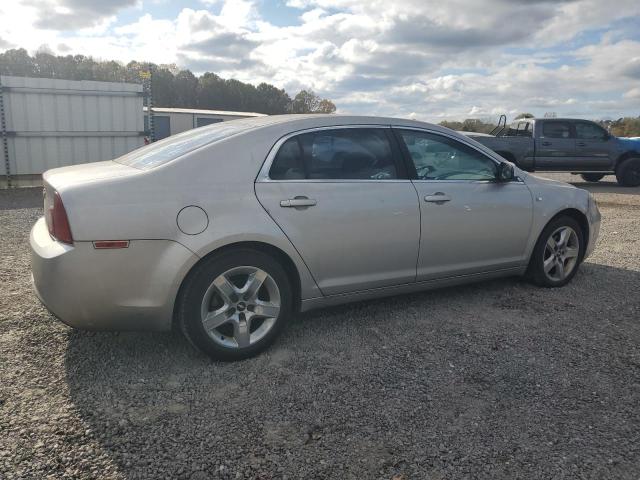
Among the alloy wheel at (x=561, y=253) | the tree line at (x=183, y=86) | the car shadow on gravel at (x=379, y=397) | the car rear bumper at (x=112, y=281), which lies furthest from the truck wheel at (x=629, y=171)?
the tree line at (x=183, y=86)

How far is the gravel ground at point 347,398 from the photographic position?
93.0 inches

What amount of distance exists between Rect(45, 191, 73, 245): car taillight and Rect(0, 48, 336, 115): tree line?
169ft

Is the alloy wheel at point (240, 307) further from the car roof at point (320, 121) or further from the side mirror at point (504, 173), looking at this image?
the side mirror at point (504, 173)

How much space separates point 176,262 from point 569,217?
142 inches

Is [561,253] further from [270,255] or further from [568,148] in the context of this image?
[568,148]

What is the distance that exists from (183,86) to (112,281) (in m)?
61.2

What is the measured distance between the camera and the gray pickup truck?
1330cm

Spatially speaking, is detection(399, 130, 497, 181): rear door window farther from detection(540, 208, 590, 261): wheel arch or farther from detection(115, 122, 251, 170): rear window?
detection(115, 122, 251, 170): rear window

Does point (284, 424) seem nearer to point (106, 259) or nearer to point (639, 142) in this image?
point (106, 259)

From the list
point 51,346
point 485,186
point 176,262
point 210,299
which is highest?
point 485,186

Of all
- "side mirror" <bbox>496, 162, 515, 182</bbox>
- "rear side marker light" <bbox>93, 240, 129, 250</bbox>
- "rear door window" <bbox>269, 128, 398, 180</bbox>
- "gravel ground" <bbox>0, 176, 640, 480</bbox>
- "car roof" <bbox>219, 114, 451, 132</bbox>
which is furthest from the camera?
"side mirror" <bbox>496, 162, 515, 182</bbox>

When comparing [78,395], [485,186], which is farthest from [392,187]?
[78,395]

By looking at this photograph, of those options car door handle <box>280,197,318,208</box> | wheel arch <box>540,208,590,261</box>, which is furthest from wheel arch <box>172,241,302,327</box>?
wheel arch <box>540,208,590,261</box>

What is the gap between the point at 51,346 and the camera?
11.4 feet
